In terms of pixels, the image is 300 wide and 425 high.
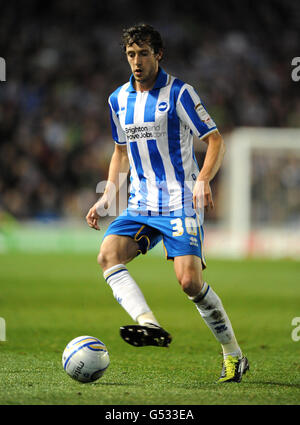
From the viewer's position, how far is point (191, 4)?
83.0ft

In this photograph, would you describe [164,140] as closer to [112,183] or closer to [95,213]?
[112,183]

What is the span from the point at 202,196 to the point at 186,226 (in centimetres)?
30

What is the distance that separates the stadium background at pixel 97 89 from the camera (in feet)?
63.8

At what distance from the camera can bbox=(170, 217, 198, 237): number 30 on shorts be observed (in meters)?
4.58

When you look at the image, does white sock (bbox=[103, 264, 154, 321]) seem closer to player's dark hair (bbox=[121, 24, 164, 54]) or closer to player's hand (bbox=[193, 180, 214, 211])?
player's hand (bbox=[193, 180, 214, 211])

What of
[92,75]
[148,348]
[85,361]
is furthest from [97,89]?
[85,361]

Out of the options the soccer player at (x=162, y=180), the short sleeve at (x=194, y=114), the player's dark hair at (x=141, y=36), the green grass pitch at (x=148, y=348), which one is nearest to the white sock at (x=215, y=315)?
the soccer player at (x=162, y=180)

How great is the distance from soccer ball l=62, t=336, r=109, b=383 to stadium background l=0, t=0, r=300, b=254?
14.5 m

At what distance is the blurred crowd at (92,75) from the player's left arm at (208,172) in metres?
14.6

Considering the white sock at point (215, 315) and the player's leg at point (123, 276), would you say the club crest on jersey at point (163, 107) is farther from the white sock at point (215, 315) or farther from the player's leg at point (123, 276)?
the white sock at point (215, 315)

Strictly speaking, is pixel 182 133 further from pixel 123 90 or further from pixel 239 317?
pixel 239 317

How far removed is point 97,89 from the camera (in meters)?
23.0

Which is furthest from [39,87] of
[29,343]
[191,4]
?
[29,343]
